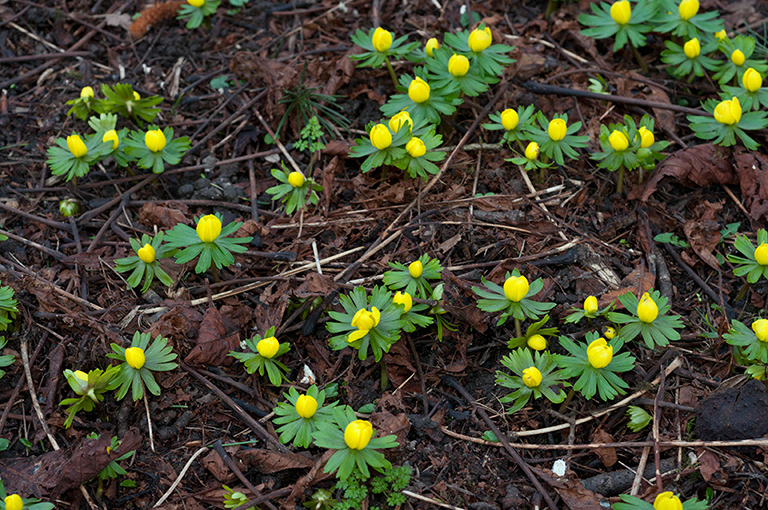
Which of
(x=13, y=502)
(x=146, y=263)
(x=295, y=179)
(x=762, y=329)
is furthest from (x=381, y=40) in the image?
(x=13, y=502)

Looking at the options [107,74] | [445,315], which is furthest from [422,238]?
[107,74]

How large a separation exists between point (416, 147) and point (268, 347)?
1146 mm

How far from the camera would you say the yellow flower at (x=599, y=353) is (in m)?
2.46

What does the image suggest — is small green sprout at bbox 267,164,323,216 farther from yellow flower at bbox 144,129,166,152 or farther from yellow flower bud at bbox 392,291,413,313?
yellow flower bud at bbox 392,291,413,313

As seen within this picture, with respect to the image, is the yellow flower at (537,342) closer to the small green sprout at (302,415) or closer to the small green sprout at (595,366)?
the small green sprout at (595,366)

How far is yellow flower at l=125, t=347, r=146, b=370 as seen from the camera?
99.5 inches

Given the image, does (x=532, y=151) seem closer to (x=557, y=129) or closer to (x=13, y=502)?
(x=557, y=129)

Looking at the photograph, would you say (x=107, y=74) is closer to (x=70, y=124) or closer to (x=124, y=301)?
(x=70, y=124)

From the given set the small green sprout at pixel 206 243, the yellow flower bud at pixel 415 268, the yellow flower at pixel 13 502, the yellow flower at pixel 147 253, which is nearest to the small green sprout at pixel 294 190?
the small green sprout at pixel 206 243

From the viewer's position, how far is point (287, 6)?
4258mm

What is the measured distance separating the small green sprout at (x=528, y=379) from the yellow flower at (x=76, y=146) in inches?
91.2

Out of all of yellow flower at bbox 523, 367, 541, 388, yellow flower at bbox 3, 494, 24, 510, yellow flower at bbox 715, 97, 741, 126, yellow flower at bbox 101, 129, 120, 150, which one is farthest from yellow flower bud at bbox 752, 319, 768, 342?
yellow flower at bbox 101, 129, 120, 150

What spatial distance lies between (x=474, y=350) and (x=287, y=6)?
272 cm

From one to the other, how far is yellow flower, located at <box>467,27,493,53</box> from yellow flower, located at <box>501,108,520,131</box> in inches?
15.5
